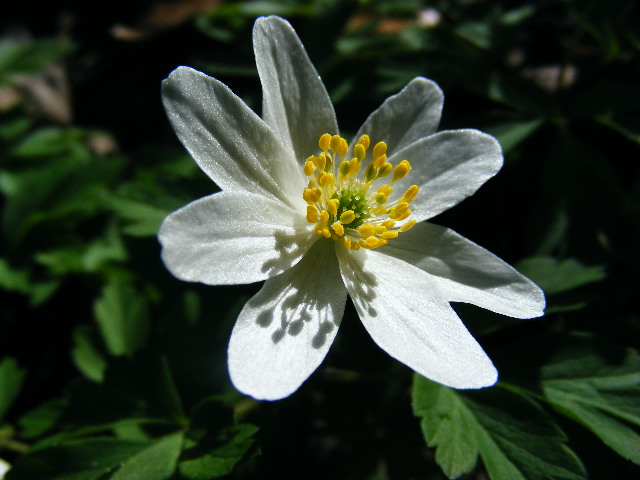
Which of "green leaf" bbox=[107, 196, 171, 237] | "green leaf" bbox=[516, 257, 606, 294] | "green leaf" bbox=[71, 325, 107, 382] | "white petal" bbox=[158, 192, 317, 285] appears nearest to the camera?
"white petal" bbox=[158, 192, 317, 285]

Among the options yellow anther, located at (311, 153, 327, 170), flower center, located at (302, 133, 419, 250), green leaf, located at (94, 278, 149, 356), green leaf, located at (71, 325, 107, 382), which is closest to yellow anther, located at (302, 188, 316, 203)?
flower center, located at (302, 133, 419, 250)

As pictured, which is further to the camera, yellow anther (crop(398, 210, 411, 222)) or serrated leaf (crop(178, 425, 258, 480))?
yellow anther (crop(398, 210, 411, 222))

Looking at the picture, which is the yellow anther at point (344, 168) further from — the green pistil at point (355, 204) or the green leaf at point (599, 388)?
the green leaf at point (599, 388)

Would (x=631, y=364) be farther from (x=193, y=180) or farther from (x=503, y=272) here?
(x=193, y=180)

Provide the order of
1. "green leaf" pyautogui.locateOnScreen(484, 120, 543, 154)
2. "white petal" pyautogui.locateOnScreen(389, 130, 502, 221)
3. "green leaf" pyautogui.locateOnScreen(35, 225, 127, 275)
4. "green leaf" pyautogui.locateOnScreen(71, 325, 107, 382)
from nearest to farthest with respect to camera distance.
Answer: "white petal" pyautogui.locateOnScreen(389, 130, 502, 221) < "green leaf" pyautogui.locateOnScreen(484, 120, 543, 154) < "green leaf" pyautogui.locateOnScreen(71, 325, 107, 382) < "green leaf" pyautogui.locateOnScreen(35, 225, 127, 275)

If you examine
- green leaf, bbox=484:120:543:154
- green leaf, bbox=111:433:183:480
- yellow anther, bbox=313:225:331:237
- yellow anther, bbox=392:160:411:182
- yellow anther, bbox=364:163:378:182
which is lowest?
green leaf, bbox=111:433:183:480

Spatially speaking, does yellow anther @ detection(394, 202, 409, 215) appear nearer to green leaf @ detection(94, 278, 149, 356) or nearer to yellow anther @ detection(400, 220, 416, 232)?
yellow anther @ detection(400, 220, 416, 232)

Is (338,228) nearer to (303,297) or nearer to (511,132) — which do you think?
(303,297)

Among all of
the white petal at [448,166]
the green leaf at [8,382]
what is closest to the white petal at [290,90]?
the white petal at [448,166]

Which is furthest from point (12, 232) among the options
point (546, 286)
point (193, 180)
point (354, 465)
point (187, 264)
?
point (546, 286)
